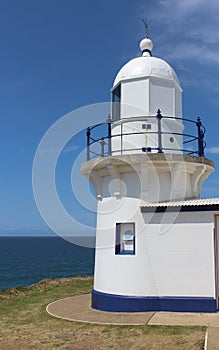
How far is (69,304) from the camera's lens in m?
12.0

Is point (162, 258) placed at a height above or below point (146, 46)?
below

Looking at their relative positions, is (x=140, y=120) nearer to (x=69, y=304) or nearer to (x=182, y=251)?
(x=182, y=251)

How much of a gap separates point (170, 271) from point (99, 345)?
3155 mm

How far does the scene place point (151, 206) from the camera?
Result: 1043 cm

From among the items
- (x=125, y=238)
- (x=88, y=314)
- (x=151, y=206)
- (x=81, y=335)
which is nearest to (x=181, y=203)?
(x=151, y=206)

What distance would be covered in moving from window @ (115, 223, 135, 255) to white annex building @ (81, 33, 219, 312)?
0.10 ft

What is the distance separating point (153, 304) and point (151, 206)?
2.62 metres

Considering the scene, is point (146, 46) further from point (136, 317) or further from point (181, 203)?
point (136, 317)

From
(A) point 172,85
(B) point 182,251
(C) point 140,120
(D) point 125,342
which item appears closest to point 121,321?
(D) point 125,342

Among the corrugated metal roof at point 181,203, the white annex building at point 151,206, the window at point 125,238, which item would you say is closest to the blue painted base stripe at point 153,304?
the white annex building at point 151,206

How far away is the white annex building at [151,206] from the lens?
9945 mm

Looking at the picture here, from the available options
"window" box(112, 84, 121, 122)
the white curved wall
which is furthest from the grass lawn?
"window" box(112, 84, 121, 122)

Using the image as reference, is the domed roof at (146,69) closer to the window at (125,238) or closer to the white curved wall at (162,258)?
the white curved wall at (162,258)

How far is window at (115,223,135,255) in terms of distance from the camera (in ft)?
35.5
